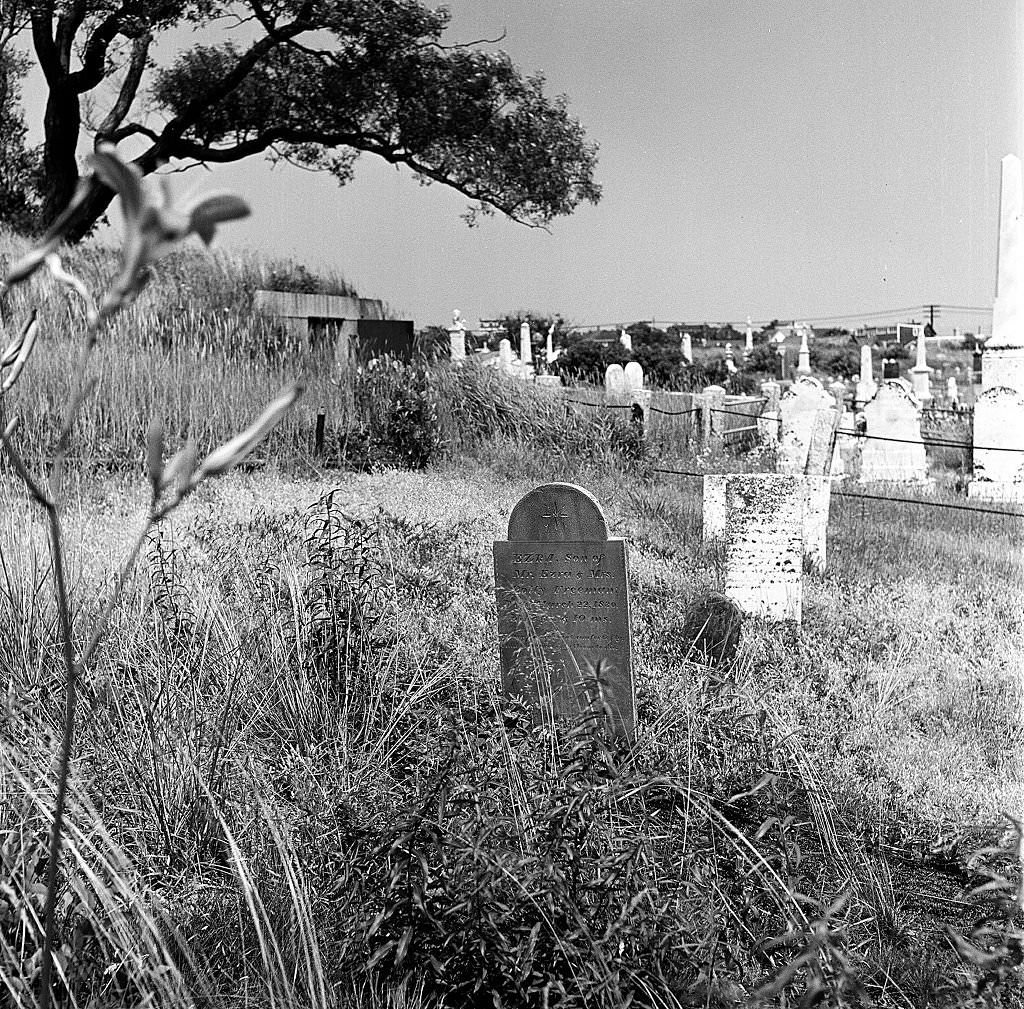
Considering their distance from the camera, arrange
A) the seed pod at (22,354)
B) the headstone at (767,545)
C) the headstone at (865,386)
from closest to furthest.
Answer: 1. the seed pod at (22,354)
2. the headstone at (767,545)
3. the headstone at (865,386)

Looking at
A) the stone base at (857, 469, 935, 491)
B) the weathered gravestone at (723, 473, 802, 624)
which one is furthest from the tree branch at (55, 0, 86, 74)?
the weathered gravestone at (723, 473, 802, 624)

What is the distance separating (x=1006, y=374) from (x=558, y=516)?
29.1 feet

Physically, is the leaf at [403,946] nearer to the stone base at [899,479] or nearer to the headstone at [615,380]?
the stone base at [899,479]

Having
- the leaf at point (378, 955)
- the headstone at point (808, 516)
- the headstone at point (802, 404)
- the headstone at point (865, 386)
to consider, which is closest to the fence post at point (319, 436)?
the headstone at point (808, 516)

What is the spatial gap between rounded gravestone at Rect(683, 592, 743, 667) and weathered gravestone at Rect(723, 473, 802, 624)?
74 cm

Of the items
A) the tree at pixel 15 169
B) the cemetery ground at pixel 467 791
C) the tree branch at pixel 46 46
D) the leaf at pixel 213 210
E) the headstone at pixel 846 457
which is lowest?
the cemetery ground at pixel 467 791

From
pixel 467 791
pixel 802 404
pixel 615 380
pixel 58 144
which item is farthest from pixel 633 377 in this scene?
pixel 467 791

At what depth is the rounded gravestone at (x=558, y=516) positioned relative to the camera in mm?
3811

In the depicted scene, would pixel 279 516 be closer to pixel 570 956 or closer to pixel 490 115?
pixel 570 956

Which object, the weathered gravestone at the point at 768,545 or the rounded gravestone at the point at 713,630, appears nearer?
the rounded gravestone at the point at 713,630

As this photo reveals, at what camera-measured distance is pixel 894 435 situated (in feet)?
41.2

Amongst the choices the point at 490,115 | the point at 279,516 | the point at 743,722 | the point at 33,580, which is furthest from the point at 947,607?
the point at 490,115

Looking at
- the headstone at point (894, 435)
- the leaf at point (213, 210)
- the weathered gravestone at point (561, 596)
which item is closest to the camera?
the leaf at point (213, 210)

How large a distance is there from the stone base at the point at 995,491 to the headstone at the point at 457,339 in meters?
5.57
